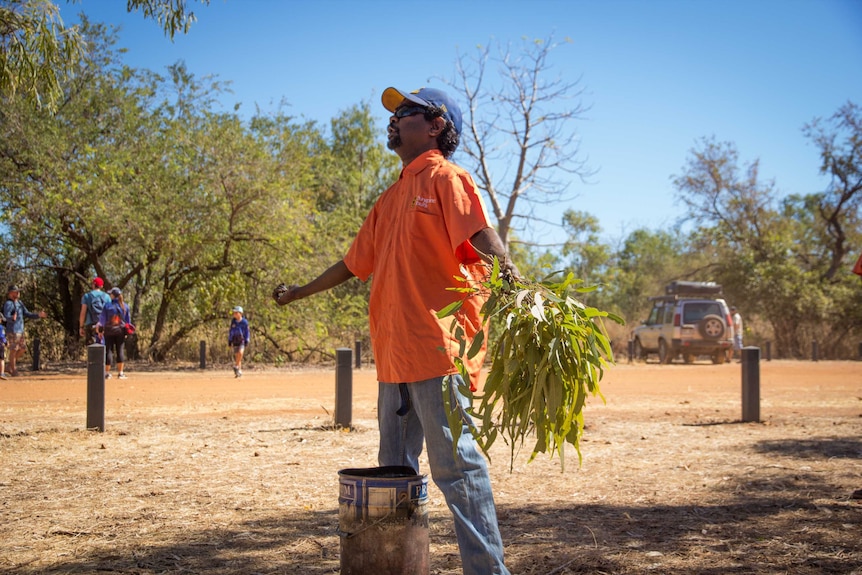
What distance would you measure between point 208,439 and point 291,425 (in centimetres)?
146

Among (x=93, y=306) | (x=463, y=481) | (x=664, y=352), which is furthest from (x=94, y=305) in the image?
(x=664, y=352)

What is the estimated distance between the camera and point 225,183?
23.5 meters

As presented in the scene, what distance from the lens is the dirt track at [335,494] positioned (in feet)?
14.8

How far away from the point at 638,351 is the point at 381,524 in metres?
31.5

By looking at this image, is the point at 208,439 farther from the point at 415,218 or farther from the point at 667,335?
the point at 667,335

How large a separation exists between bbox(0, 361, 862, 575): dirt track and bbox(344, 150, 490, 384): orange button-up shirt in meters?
1.42

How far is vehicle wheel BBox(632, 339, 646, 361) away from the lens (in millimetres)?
32906

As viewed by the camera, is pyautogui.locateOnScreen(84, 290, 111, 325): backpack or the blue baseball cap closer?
the blue baseball cap

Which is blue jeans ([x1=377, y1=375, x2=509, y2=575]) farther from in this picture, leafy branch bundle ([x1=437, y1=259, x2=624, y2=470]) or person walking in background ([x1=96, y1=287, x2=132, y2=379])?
person walking in background ([x1=96, y1=287, x2=132, y2=379])

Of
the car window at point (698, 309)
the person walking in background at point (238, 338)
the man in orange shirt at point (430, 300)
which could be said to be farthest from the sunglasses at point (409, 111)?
the car window at point (698, 309)

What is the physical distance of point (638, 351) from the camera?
1331 inches

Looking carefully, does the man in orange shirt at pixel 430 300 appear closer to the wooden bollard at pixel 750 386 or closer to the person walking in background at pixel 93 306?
the wooden bollard at pixel 750 386

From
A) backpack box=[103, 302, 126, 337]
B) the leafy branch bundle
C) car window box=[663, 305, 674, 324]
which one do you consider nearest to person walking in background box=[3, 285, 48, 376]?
backpack box=[103, 302, 126, 337]

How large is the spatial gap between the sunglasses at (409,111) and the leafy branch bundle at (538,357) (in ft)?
3.11
